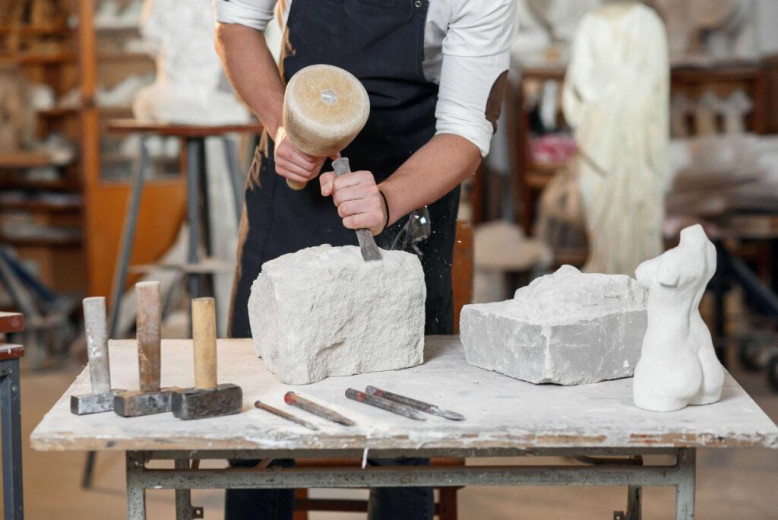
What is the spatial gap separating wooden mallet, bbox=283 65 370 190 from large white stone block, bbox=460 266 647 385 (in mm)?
400

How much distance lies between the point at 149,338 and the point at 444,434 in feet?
1.63

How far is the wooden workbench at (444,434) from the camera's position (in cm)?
146

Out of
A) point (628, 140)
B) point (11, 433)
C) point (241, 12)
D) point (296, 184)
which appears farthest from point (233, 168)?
point (11, 433)

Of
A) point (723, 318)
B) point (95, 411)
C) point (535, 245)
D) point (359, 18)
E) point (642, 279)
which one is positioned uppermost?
point (359, 18)

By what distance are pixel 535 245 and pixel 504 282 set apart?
9.8 inches

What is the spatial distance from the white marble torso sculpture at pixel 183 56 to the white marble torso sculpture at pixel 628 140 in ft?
5.09

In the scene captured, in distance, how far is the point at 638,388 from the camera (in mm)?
1592

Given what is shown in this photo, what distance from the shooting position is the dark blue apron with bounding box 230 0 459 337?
2.15 m

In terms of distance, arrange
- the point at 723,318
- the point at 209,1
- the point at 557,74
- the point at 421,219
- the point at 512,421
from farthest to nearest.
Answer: the point at 557,74 < the point at 723,318 < the point at 209,1 < the point at 421,219 < the point at 512,421

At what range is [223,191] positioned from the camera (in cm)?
476

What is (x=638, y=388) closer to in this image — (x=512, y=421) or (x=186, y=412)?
(x=512, y=421)

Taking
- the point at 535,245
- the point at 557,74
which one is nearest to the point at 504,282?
the point at 535,245

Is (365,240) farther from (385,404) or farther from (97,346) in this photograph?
(97,346)

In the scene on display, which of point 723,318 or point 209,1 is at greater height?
point 209,1
